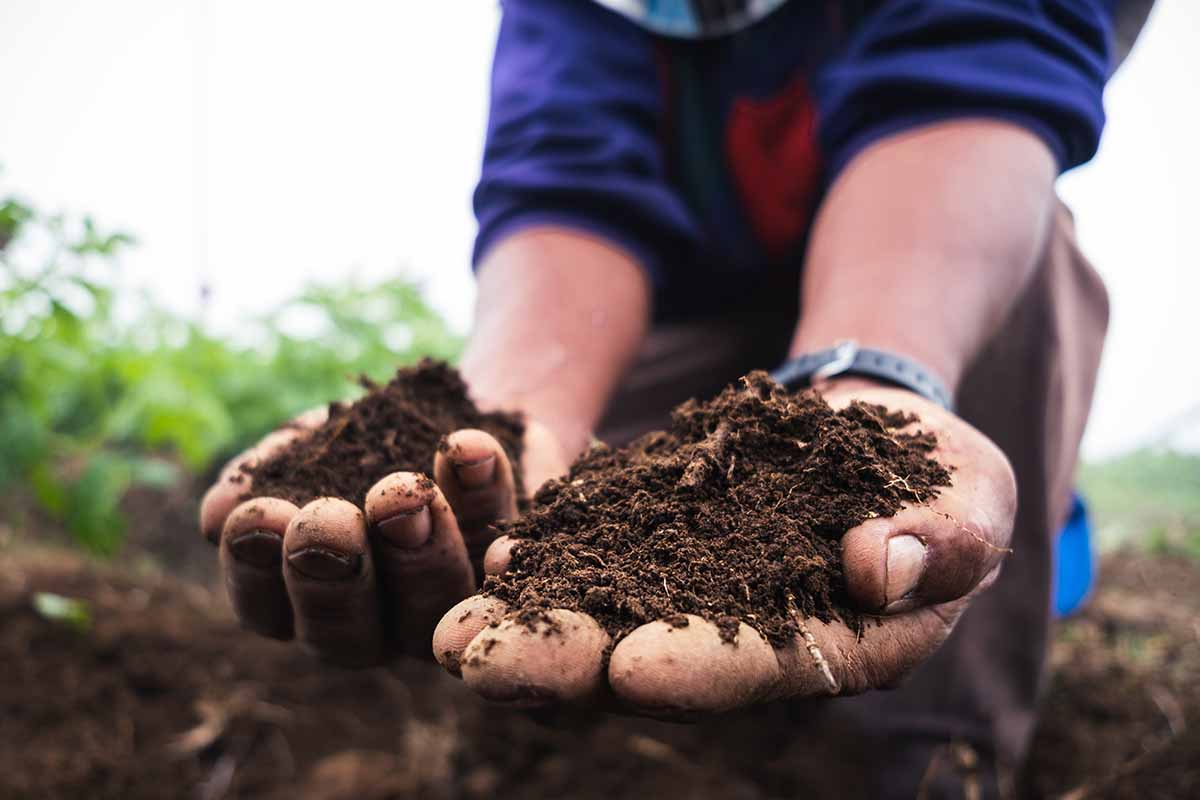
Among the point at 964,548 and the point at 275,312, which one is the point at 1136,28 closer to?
the point at 964,548

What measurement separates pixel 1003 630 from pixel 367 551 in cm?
177

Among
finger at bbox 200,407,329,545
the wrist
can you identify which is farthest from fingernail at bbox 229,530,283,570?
the wrist

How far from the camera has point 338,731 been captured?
8.29ft

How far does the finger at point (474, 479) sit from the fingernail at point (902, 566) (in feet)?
1.99

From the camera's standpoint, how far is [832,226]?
1.86m

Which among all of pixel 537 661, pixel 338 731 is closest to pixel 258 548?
pixel 537 661

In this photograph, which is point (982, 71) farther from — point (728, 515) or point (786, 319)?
point (728, 515)

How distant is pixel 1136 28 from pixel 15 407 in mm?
3721

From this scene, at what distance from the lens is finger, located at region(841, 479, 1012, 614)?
1026 millimetres

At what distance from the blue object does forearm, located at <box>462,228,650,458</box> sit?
5.54 feet

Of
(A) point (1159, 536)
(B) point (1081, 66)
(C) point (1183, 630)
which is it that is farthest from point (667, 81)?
(A) point (1159, 536)

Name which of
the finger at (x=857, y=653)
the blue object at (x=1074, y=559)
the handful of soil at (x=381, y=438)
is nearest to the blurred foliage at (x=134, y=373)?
the handful of soil at (x=381, y=438)

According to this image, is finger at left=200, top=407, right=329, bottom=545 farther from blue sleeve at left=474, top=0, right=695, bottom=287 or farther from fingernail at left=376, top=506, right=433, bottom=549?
blue sleeve at left=474, top=0, right=695, bottom=287

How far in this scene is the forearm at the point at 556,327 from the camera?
1867 millimetres
